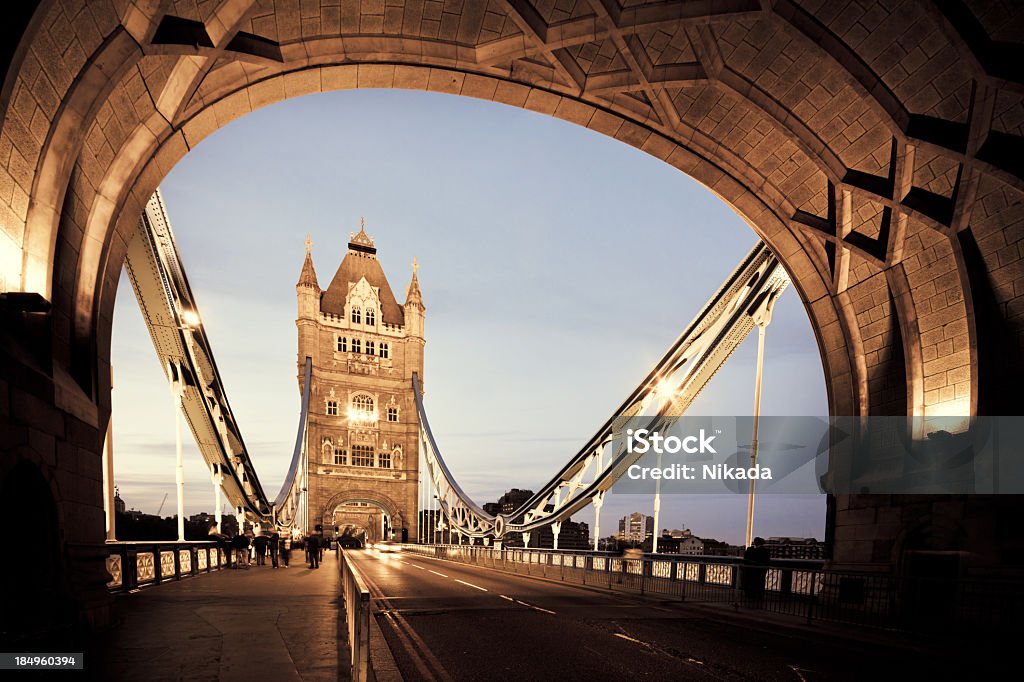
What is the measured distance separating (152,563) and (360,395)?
2420 inches

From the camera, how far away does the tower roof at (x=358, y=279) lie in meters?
80.2

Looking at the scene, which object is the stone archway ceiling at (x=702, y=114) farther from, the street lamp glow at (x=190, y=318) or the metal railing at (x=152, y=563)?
the street lamp glow at (x=190, y=318)

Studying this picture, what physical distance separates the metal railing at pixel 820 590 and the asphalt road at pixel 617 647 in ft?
5.48

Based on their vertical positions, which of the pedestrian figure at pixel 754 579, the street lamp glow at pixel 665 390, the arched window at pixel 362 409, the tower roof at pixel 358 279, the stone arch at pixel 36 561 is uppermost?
the tower roof at pixel 358 279

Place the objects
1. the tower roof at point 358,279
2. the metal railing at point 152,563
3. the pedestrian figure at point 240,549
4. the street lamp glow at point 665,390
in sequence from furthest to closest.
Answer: the tower roof at point 358,279
the street lamp glow at point 665,390
the pedestrian figure at point 240,549
the metal railing at point 152,563

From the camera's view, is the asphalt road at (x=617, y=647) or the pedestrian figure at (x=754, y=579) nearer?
the asphalt road at (x=617, y=647)

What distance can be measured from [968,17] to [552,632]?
1051 centimetres

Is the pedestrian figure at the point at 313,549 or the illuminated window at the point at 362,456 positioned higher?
the pedestrian figure at the point at 313,549

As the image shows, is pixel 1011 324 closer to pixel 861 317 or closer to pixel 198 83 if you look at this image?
pixel 861 317

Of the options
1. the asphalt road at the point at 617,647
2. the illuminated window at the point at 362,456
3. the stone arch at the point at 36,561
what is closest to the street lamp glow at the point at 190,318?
the asphalt road at the point at 617,647

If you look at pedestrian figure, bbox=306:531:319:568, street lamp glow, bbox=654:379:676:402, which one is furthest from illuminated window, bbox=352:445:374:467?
street lamp glow, bbox=654:379:676:402

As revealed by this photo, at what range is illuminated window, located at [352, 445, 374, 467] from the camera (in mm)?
73312

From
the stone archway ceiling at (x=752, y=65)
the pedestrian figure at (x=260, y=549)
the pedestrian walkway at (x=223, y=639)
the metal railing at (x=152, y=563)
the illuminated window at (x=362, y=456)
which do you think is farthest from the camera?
the illuminated window at (x=362, y=456)

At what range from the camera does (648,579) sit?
56.5 ft
